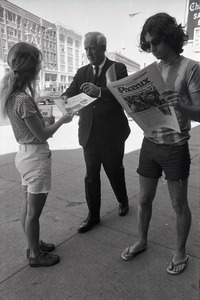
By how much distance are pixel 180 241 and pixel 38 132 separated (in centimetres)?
134

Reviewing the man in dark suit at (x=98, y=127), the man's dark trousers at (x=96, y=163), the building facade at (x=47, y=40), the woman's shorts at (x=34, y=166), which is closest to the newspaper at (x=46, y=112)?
the woman's shorts at (x=34, y=166)

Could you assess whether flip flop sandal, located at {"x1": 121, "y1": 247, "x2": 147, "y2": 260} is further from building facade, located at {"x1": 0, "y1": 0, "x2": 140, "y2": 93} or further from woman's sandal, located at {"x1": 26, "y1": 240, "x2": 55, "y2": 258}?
building facade, located at {"x1": 0, "y1": 0, "x2": 140, "y2": 93}

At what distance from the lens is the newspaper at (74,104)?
2086 mm

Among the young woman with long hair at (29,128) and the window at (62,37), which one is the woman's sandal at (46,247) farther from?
the window at (62,37)

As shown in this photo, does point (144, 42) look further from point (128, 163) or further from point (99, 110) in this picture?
point (128, 163)

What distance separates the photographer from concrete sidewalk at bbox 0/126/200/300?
72.9 inches

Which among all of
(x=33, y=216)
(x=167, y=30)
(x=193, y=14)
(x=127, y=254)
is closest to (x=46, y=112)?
(x=33, y=216)

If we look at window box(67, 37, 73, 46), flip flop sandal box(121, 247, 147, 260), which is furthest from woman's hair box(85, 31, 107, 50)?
window box(67, 37, 73, 46)

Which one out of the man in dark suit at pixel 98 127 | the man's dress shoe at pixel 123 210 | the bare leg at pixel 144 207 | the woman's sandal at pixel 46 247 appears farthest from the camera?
the man's dress shoe at pixel 123 210

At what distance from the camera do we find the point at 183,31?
179cm

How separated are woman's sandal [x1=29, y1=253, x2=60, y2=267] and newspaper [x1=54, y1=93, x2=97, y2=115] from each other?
3.86 ft

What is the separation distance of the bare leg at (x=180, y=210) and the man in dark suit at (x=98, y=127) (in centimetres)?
96

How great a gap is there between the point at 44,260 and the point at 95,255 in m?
0.43

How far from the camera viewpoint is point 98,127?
2.65 m
